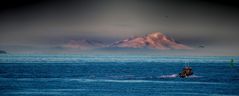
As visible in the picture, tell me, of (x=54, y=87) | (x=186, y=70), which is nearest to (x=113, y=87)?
(x=54, y=87)

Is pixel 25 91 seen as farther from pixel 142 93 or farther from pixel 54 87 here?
pixel 142 93

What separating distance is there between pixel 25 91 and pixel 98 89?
362 inches

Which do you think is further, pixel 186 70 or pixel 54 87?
pixel 186 70

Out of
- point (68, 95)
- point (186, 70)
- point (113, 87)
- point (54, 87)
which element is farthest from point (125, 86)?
point (186, 70)

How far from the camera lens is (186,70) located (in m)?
109

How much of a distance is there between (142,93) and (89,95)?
630 centimetres

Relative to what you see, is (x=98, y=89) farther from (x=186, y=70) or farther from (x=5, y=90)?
(x=186, y=70)

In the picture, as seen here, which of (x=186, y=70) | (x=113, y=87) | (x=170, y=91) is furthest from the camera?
(x=186, y=70)

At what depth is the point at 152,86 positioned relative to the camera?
8775 cm

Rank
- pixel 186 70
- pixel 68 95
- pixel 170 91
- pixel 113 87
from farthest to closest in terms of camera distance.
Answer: pixel 186 70 < pixel 113 87 < pixel 170 91 < pixel 68 95

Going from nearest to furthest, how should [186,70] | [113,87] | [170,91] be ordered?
1. [170,91]
2. [113,87]
3. [186,70]

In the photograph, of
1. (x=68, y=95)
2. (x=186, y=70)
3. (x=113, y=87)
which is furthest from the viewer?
(x=186, y=70)

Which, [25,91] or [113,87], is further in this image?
[113,87]

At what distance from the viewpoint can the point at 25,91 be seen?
79.8 metres
